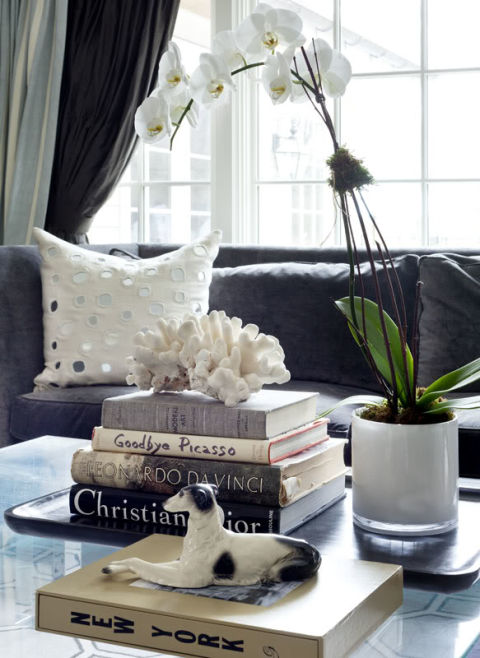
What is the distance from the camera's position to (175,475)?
1.10 m

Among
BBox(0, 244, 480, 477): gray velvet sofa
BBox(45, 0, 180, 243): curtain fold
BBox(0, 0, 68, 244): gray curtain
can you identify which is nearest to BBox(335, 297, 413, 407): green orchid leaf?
BBox(0, 244, 480, 477): gray velvet sofa

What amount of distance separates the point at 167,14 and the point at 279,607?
121 inches

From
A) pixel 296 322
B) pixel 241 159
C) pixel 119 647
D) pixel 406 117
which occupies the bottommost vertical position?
pixel 119 647

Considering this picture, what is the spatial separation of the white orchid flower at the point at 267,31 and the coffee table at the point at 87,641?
0.62 meters

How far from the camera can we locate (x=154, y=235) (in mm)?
3818

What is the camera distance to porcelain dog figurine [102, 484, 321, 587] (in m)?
0.88

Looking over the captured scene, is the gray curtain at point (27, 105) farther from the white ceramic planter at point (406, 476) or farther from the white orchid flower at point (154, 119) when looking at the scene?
the white ceramic planter at point (406, 476)

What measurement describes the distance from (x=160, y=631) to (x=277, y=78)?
0.67 meters

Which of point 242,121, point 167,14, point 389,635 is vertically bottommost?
point 389,635

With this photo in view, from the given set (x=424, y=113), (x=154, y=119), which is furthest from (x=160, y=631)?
(x=424, y=113)

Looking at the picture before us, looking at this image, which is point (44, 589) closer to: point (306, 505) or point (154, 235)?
point (306, 505)

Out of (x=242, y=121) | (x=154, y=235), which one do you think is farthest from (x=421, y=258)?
(x=154, y=235)

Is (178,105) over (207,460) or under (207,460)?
over

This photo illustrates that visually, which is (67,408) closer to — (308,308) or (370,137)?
(308,308)
